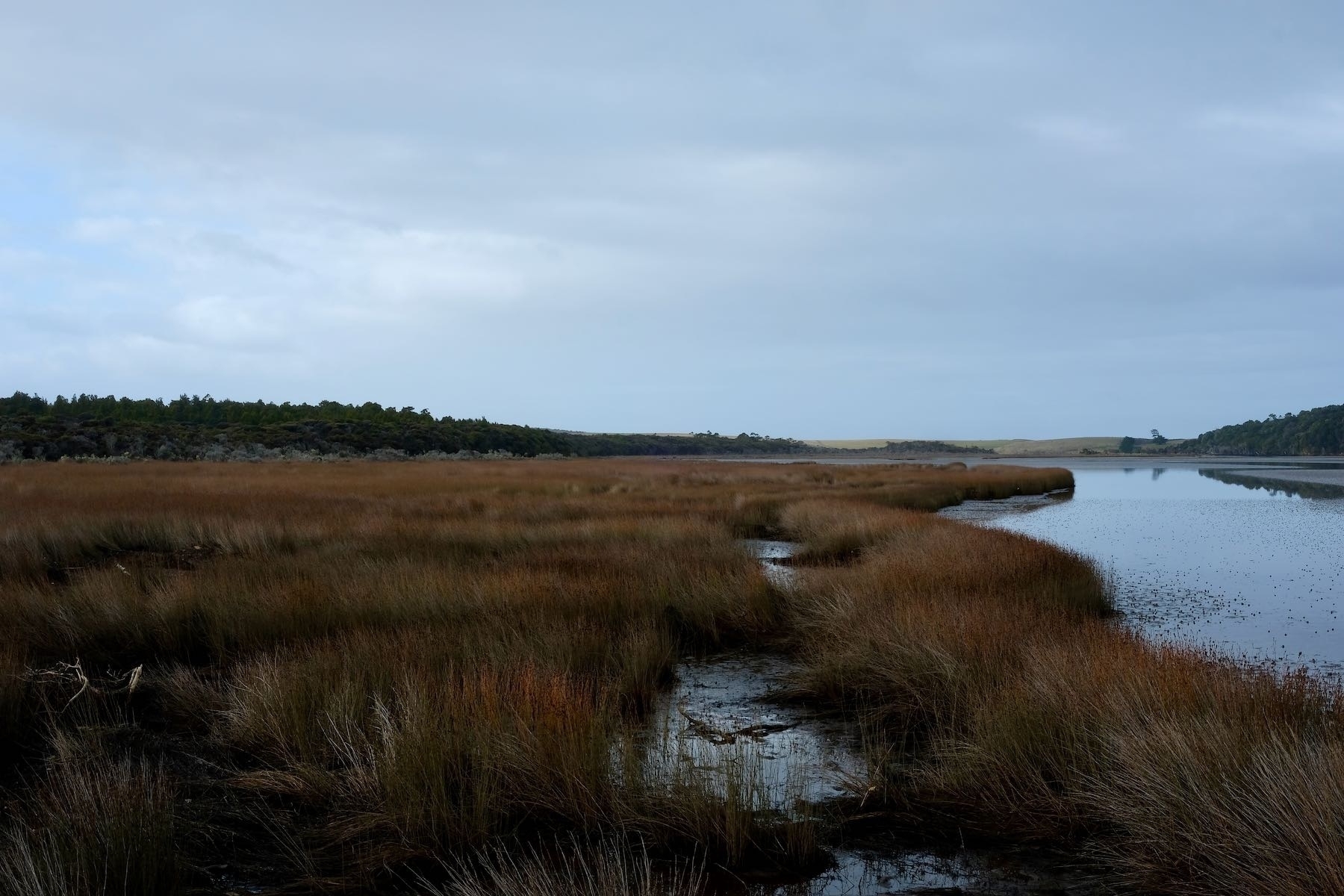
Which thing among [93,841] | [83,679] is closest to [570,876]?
[93,841]

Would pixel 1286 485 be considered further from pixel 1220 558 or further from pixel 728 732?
pixel 728 732

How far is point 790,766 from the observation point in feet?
16.5

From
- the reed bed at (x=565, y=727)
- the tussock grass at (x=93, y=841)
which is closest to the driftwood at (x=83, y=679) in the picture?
the reed bed at (x=565, y=727)

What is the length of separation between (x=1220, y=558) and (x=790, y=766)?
13.7 meters

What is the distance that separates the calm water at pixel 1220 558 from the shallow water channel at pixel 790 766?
404cm

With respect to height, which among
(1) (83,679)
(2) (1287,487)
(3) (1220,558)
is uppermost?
(1) (83,679)

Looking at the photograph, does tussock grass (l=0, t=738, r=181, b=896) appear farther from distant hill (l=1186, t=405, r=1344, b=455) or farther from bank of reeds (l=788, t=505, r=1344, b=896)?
distant hill (l=1186, t=405, r=1344, b=455)

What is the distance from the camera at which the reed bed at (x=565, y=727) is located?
11.8ft

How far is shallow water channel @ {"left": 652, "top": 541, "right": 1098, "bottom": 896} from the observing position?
150 inches

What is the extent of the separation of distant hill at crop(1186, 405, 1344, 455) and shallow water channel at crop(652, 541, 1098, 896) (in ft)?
404

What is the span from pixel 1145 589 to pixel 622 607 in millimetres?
7898

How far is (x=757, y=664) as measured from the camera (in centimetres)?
777

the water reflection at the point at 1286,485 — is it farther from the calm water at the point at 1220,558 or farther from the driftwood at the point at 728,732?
the driftwood at the point at 728,732

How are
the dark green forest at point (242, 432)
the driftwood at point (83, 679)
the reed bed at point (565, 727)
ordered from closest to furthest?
the reed bed at point (565, 727) < the driftwood at point (83, 679) < the dark green forest at point (242, 432)
